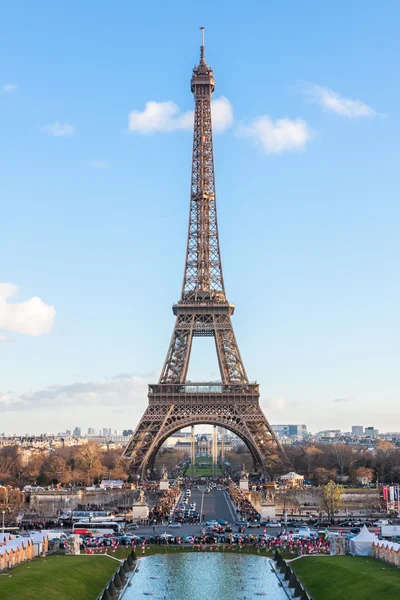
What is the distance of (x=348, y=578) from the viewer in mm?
42094

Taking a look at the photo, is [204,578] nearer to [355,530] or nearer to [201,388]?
[355,530]

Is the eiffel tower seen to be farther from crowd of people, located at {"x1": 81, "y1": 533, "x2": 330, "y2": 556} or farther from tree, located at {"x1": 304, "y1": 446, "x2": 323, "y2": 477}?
crowd of people, located at {"x1": 81, "y1": 533, "x2": 330, "y2": 556}

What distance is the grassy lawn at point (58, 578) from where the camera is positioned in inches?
1474

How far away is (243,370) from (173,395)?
9449 millimetres

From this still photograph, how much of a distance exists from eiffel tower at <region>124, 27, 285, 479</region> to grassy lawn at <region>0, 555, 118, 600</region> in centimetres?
4852

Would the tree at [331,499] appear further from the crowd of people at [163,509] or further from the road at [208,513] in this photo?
the crowd of people at [163,509]

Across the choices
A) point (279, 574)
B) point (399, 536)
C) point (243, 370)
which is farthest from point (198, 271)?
point (279, 574)

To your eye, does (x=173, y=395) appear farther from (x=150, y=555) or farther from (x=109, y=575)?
(x=109, y=575)

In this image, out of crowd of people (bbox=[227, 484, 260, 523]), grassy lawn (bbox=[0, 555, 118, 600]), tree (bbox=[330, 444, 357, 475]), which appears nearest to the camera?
grassy lawn (bbox=[0, 555, 118, 600])

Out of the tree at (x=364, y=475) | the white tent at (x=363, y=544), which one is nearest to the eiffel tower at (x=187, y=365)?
the tree at (x=364, y=475)

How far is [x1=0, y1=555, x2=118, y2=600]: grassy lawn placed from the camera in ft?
123

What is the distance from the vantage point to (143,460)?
9725 centimetres

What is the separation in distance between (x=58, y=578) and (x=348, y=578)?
1467cm

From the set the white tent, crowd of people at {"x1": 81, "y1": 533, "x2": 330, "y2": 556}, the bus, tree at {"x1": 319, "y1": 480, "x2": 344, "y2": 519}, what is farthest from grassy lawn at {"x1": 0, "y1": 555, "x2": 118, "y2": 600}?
tree at {"x1": 319, "y1": 480, "x2": 344, "y2": 519}
